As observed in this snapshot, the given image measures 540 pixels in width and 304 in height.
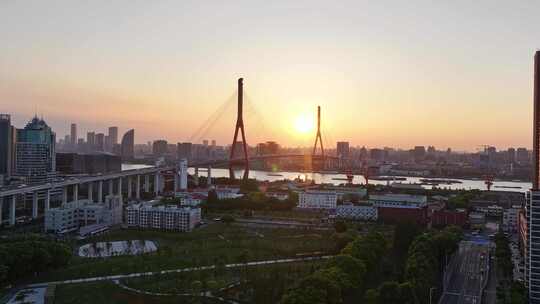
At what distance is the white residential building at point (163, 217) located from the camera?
896cm

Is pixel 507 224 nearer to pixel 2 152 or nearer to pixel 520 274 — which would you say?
pixel 520 274

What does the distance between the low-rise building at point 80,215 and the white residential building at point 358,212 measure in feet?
15.5

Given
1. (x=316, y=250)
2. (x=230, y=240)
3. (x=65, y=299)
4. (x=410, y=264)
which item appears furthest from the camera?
(x=230, y=240)

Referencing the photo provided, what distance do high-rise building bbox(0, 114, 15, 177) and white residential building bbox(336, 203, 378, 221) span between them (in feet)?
30.1

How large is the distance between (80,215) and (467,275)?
22.7 ft

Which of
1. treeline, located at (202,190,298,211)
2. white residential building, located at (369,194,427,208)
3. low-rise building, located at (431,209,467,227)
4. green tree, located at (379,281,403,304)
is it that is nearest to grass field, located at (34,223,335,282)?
treeline, located at (202,190,298,211)

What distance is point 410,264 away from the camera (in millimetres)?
5684

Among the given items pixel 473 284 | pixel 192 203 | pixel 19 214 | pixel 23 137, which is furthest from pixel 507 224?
pixel 23 137

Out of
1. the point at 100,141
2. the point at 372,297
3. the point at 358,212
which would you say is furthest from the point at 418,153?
the point at 372,297

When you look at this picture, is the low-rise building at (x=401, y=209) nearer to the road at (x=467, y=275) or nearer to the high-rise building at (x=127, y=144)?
the road at (x=467, y=275)

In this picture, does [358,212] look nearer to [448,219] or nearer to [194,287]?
[448,219]

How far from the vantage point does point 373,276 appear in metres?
5.95

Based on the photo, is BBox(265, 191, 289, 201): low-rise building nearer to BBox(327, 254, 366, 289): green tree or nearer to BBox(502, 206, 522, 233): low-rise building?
BBox(502, 206, 522, 233): low-rise building

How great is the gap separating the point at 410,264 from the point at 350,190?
9.57 meters
